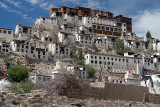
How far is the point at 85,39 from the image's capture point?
8231 cm

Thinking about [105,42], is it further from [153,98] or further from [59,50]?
[153,98]

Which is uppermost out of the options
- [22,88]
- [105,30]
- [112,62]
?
[105,30]

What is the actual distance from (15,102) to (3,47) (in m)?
47.2

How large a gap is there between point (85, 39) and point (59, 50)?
46.9 ft

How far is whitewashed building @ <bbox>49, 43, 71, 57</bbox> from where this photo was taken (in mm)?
69938

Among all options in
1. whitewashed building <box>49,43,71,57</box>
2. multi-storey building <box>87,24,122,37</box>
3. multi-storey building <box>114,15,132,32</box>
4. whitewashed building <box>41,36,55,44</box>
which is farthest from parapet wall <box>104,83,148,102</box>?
multi-storey building <box>114,15,132,32</box>

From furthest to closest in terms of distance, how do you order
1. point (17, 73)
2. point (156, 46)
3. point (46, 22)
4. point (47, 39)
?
point (156, 46)
point (46, 22)
point (47, 39)
point (17, 73)

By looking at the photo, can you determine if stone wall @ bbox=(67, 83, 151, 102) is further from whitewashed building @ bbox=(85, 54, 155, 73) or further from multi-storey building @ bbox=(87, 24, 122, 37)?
multi-storey building @ bbox=(87, 24, 122, 37)

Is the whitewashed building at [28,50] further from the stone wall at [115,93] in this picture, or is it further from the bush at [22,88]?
the stone wall at [115,93]

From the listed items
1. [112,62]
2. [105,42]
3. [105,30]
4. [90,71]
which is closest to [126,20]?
[105,30]

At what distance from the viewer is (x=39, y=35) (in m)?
79.9

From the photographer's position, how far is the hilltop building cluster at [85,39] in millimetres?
68062

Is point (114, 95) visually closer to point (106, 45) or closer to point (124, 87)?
point (124, 87)

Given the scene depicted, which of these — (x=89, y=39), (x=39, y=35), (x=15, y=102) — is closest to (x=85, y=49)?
(x=89, y=39)
